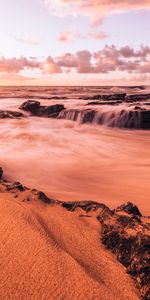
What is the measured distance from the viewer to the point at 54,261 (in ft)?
6.99

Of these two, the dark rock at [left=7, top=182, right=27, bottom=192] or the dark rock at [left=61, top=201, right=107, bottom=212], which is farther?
the dark rock at [left=7, top=182, right=27, bottom=192]

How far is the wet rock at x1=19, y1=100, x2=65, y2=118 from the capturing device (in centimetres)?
2295

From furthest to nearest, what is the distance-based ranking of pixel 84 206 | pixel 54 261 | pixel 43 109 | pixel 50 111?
pixel 43 109, pixel 50 111, pixel 84 206, pixel 54 261

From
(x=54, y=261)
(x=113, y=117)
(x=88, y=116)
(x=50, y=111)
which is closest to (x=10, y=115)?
(x=50, y=111)

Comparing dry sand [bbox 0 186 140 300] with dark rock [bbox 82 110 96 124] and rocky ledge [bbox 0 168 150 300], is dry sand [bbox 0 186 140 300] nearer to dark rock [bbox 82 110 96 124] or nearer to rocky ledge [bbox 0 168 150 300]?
rocky ledge [bbox 0 168 150 300]

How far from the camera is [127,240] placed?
2.40m

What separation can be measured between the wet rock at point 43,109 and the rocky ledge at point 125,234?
64.7 feet

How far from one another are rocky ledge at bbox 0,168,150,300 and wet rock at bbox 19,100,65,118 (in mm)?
19721

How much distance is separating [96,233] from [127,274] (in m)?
0.57

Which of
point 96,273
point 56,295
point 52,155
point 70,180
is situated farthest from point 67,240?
point 52,155

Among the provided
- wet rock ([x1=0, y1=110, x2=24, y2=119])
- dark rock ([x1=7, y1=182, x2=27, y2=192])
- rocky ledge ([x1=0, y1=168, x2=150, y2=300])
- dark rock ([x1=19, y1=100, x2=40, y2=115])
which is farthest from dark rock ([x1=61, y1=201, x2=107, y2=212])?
dark rock ([x1=19, y1=100, x2=40, y2=115])

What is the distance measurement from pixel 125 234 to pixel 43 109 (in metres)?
21.6

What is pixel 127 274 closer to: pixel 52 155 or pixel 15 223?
pixel 15 223

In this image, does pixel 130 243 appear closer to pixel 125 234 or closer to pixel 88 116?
pixel 125 234
